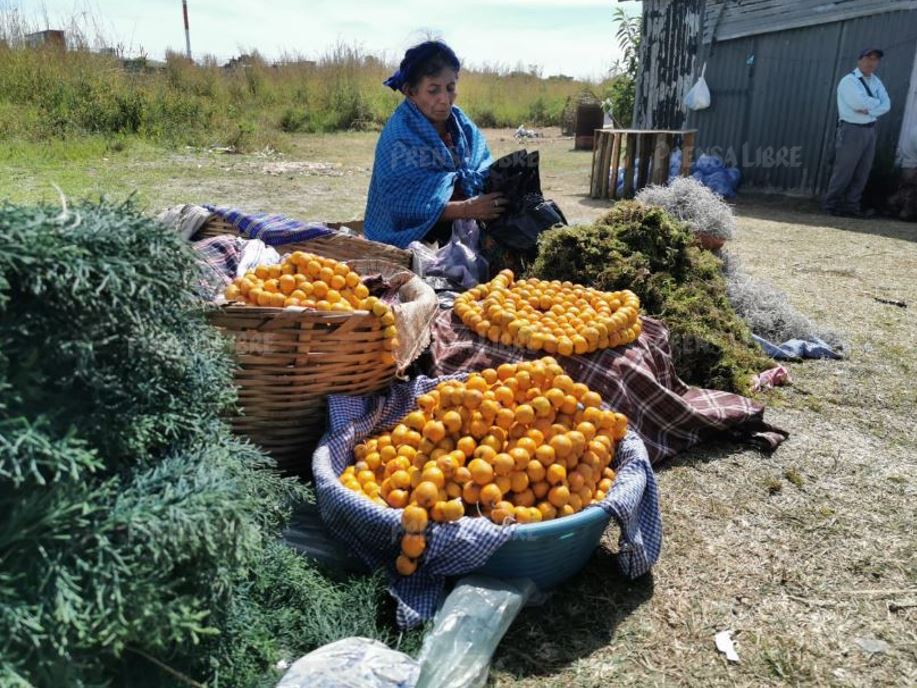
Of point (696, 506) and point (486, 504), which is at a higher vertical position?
point (486, 504)

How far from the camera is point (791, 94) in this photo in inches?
436

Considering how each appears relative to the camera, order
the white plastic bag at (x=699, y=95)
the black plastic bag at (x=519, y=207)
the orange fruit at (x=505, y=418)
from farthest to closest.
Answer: the white plastic bag at (x=699, y=95), the black plastic bag at (x=519, y=207), the orange fruit at (x=505, y=418)

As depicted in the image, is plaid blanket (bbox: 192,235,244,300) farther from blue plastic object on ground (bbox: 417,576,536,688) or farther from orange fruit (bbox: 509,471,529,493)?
blue plastic object on ground (bbox: 417,576,536,688)

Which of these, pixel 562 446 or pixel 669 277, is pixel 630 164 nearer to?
pixel 669 277

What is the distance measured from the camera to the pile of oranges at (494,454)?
2.17 meters

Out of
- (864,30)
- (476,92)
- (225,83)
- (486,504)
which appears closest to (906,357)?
(486,504)

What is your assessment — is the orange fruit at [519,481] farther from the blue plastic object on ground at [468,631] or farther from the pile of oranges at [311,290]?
the pile of oranges at [311,290]

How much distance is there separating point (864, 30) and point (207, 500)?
1149 cm

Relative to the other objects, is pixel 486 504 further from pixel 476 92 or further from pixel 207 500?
pixel 476 92

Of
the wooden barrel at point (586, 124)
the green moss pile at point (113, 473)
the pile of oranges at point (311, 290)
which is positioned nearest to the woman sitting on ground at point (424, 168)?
the pile of oranges at point (311, 290)

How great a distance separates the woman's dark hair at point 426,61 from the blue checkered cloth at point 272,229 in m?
1.21

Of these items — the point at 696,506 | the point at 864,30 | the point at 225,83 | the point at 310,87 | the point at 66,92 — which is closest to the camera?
the point at 696,506

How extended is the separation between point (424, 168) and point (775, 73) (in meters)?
8.93

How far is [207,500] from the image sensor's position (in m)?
1.43
